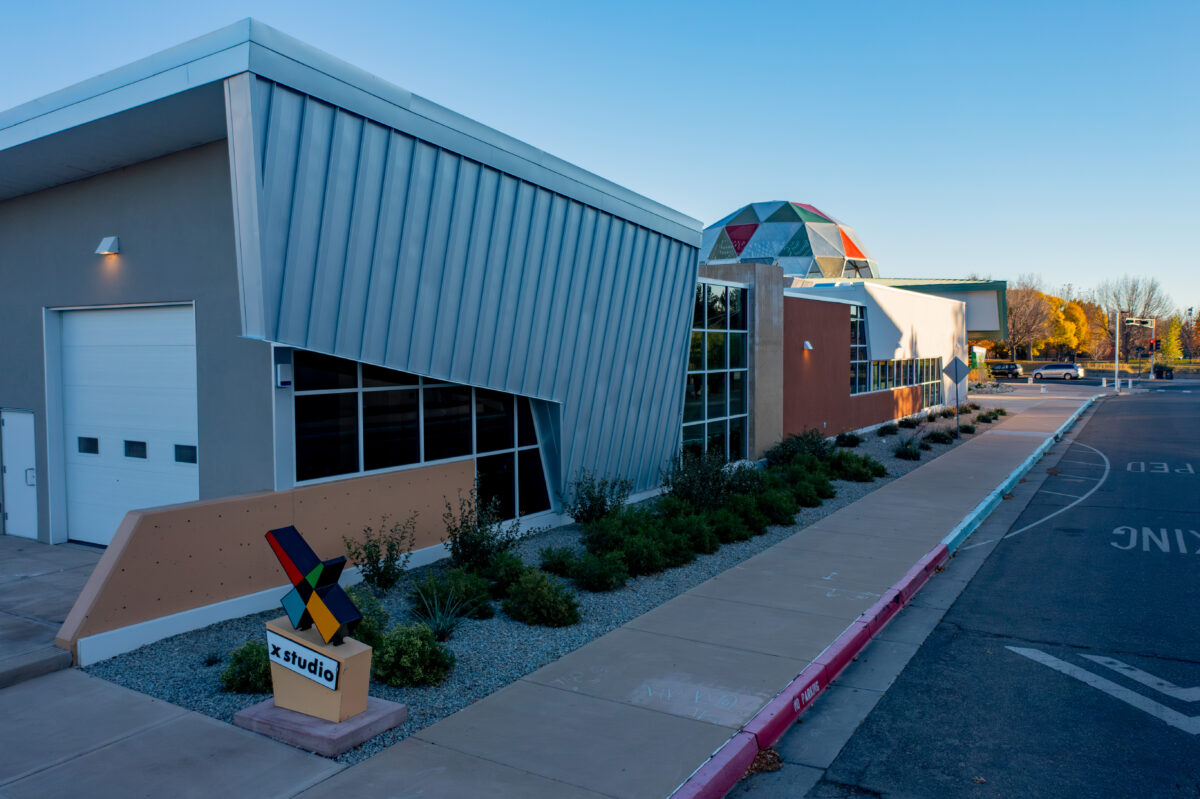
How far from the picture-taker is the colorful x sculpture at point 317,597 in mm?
5707

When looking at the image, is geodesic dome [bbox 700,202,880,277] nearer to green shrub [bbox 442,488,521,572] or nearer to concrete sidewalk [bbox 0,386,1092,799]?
green shrub [bbox 442,488,521,572]

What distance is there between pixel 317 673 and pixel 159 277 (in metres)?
6.63

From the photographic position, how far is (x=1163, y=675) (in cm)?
726

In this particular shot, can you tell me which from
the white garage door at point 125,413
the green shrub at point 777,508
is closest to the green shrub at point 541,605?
the white garage door at point 125,413

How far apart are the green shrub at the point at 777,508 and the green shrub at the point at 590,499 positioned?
2259 millimetres

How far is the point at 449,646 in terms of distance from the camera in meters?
7.65

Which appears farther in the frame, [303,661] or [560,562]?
[560,562]

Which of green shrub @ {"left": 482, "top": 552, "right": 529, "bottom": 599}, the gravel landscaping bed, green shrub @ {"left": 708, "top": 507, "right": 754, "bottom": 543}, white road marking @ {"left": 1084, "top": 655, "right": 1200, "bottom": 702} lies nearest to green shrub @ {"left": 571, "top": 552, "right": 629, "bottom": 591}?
the gravel landscaping bed

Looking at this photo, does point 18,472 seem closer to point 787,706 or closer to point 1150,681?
point 787,706

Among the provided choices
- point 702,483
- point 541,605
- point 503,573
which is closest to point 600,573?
point 503,573

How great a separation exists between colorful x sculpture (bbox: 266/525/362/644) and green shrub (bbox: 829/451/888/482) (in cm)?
1407

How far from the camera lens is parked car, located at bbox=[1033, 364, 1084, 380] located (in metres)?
73.9

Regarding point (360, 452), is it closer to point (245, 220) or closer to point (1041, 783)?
point (245, 220)

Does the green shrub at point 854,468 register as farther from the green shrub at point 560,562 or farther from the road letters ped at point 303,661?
the road letters ped at point 303,661
